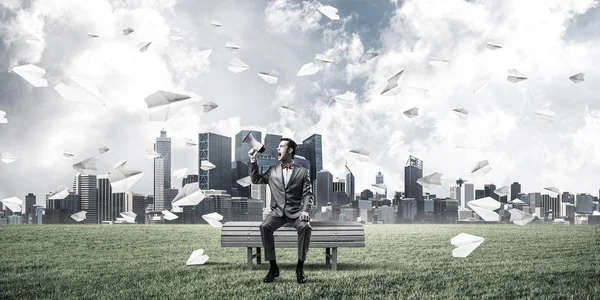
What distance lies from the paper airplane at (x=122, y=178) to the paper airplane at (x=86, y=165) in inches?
38.0

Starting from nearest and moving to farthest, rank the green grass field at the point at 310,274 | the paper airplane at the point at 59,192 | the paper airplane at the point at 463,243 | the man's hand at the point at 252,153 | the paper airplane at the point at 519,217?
the green grass field at the point at 310,274
the man's hand at the point at 252,153
the paper airplane at the point at 463,243
the paper airplane at the point at 519,217
the paper airplane at the point at 59,192

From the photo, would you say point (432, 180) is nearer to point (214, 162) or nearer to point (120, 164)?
point (120, 164)

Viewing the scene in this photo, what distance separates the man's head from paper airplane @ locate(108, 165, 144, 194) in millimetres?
4237

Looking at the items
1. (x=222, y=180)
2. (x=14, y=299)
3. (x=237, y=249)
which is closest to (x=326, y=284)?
(x=14, y=299)

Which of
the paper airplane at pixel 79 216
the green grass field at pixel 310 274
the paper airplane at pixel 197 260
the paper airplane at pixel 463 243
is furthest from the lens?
the paper airplane at pixel 79 216

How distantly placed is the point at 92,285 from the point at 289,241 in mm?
3088

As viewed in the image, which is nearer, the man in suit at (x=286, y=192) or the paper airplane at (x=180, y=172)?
the man in suit at (x=286, y=192)

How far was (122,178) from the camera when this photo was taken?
10.8m

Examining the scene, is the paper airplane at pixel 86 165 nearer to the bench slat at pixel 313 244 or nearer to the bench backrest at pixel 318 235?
the bench backrest at pixel 318 235

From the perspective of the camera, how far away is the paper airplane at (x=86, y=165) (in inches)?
453

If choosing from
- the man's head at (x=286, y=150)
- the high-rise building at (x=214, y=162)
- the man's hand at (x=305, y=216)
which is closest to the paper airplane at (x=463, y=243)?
the man's hand at (x=305, y=216)

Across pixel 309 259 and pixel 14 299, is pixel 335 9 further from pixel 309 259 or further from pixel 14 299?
pixel 14 299

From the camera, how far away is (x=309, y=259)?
10.8 m

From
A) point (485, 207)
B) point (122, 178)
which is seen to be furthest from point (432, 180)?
point (122, 178)
